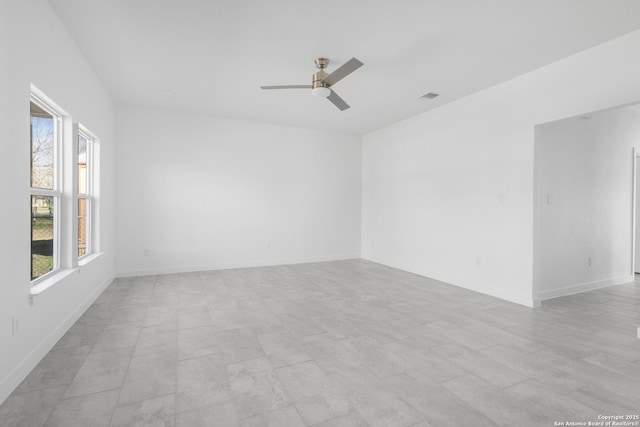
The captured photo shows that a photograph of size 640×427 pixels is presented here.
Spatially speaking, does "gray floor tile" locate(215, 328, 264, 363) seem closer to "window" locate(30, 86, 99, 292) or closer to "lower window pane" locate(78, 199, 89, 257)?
"window" locate(30, 86, 99, 292)

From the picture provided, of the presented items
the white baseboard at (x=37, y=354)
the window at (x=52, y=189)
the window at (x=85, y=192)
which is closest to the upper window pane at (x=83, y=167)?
the window at (x=85, y=192)

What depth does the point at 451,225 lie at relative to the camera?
480 cm

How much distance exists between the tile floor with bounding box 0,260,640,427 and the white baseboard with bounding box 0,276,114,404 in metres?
0.05

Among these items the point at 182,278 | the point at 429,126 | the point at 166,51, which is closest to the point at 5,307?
the point at 166,51

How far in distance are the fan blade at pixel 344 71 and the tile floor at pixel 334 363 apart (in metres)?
2.39

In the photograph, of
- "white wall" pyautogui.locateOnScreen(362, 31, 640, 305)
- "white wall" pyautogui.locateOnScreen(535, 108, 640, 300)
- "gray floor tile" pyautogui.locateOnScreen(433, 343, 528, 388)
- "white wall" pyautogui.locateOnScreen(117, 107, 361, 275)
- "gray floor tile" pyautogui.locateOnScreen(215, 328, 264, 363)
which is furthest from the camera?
"white wall" pyautogui.locateOnScreen(117, 107, 361, 275)

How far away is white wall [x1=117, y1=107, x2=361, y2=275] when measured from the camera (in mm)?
5176

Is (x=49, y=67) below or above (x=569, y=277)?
above

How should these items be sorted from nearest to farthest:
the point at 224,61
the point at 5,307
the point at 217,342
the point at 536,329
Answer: the point at 5,307
the point at 217,342
the point at 536,329
the point at 224,61

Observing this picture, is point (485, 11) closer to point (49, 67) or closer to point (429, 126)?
point (429, 126)

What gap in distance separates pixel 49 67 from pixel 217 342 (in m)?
2.61

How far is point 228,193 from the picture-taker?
579 cm

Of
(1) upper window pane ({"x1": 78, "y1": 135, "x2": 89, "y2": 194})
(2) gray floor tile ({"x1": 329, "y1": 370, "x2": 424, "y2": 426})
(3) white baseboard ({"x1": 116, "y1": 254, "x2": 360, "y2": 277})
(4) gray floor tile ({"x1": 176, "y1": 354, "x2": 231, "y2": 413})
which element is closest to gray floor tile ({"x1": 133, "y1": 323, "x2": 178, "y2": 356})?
(4) gray floor tile ({"x1": 176, "y1": 354, "x2": 231, "y2": 413})

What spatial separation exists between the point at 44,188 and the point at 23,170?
74 centimetres
